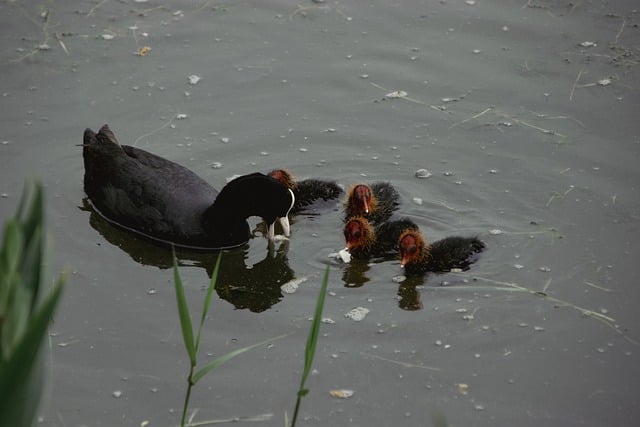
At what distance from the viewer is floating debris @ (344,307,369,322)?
17.7 feet

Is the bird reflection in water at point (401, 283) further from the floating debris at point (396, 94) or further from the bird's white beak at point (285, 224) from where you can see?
the floating debris at point (396, 94)

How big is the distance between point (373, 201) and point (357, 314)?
106cm

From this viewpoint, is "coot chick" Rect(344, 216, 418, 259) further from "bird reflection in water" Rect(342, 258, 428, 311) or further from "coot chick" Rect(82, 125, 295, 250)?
"coot chick" Rect(82, 125, 295, 250)

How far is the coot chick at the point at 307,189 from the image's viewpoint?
654 cm

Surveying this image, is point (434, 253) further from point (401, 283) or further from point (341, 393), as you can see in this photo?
point (341, 393)

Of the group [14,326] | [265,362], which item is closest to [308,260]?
[265,362]

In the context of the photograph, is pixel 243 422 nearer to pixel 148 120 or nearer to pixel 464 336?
pixel 464 336

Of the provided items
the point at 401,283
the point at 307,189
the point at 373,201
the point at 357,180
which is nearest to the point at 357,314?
the point at 401,283

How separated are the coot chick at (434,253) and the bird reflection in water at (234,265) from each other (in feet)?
2.49

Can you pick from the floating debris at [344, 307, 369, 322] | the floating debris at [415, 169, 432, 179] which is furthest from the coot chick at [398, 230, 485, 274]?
the floating debris at [415, 169, 432, 179]

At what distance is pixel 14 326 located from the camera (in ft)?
6.96

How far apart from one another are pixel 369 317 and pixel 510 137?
8.00 feet

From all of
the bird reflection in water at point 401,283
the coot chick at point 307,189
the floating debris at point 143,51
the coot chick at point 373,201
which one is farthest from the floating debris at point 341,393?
the floating debris at point 143,51

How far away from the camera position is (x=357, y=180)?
6902 mm
